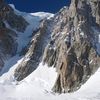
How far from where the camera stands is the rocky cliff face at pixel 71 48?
81250 mm

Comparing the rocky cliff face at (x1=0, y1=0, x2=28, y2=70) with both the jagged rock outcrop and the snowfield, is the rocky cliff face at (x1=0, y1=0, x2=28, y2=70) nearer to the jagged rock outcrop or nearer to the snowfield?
the snowfield

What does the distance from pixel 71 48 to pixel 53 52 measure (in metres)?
13.0

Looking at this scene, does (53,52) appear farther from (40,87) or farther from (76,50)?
(40,87)

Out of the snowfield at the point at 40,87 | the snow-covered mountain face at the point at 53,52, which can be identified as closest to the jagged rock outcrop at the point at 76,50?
the snow-covered mountain face at the point at 53,52

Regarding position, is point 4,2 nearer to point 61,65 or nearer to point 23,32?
point 23,32

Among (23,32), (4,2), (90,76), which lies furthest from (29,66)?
(4,2)

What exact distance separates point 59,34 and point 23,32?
3083cm

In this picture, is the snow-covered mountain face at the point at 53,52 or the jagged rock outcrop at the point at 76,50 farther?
the snow-covered mountain face at the point at 53,52

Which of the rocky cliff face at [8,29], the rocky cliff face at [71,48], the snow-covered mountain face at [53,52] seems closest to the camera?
the rocky cliff face at [71,48]

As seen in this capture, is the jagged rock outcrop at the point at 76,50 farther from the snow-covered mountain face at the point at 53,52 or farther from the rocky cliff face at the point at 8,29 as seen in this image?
the rocky cliff face at the point at 8,29

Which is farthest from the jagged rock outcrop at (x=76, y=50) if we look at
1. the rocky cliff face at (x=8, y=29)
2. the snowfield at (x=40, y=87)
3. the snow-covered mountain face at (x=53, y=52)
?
the rocky cliff face at (x=8, y=29)

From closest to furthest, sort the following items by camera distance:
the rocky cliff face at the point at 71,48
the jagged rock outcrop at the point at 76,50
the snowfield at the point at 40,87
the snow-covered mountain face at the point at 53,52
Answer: the snowfield at the point at 40,87
the jagged rock outcrop at the point at 76,50
the rocky cliff face at the point at 71,48
the snow-covered mountain face at the point at 53,52

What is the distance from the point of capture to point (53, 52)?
101 metres

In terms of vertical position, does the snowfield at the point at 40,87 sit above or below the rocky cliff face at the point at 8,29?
below
